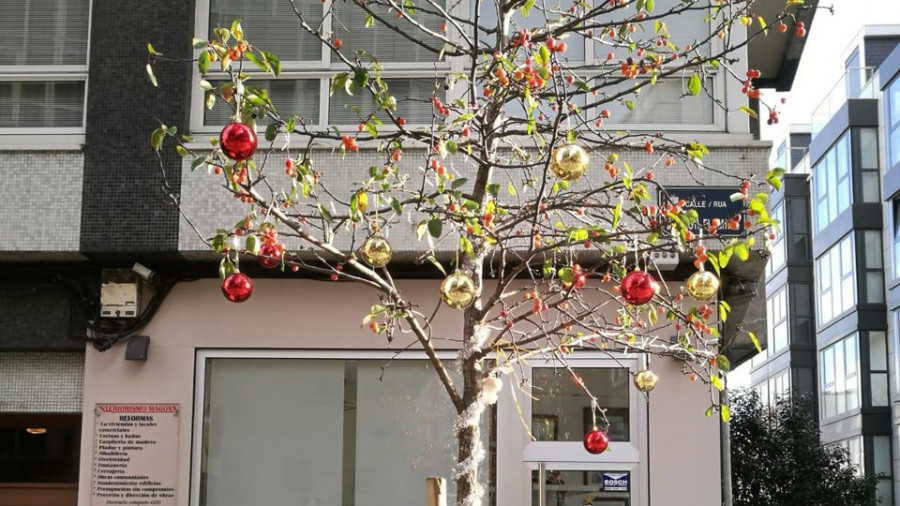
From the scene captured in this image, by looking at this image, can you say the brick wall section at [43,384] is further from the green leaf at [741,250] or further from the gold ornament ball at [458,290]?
the green leaf at [741,250]

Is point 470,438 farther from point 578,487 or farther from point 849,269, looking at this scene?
point 849,269

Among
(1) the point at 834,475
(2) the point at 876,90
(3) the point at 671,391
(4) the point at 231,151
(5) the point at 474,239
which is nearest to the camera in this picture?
(4) the point at 231,151

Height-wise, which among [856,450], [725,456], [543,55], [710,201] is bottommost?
[725,456]

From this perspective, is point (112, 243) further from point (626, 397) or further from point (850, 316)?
point (850, 316)

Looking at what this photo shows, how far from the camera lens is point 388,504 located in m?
9.02

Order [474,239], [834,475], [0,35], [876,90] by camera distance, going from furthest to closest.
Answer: [876,90] → [834,475] → [0,35] → [474,239]

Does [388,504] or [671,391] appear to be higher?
[671,391]

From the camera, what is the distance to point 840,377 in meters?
38.3

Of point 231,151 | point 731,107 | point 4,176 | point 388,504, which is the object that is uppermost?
point 731,107

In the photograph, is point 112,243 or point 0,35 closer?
point 112,243

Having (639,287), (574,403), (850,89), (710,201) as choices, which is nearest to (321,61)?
(710,201)

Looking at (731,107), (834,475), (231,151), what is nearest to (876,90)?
(834,475)

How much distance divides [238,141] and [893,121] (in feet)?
105

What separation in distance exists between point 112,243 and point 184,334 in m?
0.87
